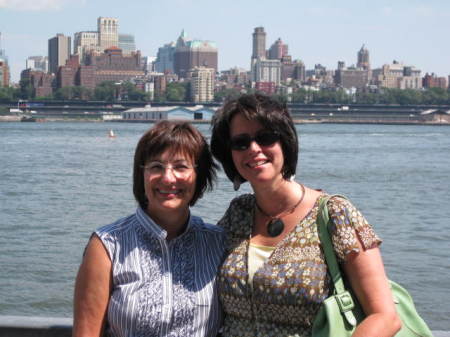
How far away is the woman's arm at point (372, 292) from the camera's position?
6.43ft

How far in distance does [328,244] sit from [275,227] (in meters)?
0.17

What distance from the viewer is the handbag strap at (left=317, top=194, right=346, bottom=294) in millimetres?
2000

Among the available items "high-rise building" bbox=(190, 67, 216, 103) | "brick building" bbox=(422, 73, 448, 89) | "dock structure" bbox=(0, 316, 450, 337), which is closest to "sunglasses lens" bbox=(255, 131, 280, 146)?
"dock structure" bbox=(0, 316, 450, 337)

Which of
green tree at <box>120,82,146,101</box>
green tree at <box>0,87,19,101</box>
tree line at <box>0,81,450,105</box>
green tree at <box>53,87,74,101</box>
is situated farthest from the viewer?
green tree at <box>120,82,146,101</box>

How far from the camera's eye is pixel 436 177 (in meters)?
26.8

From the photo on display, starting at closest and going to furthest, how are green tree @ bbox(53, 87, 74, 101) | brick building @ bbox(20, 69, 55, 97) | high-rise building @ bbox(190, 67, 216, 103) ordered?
1. green tree @ bbox(53, 87, 74, 101)
2. brick building @ bbox(20, 69, 55, 97)
3. high-rise building @ bbox(190, 67, 216, 103)

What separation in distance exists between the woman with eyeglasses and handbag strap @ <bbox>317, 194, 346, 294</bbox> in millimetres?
276

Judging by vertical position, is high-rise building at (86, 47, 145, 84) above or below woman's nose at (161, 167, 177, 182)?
above

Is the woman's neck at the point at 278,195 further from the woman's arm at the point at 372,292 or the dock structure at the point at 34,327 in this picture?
the dock structure at the point at 34,327

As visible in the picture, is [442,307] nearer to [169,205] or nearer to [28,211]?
[169,205]

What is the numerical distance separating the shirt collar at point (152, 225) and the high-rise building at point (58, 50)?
192579mm

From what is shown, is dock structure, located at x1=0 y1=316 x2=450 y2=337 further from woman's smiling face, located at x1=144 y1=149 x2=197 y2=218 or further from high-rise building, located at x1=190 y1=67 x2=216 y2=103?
high-rise building, located at x1=190 y1=67 x2=216 y2=103

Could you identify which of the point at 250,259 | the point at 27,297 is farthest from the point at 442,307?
the point at 250,259

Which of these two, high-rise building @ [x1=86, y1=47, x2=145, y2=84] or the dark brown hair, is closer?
the dark brown hair
